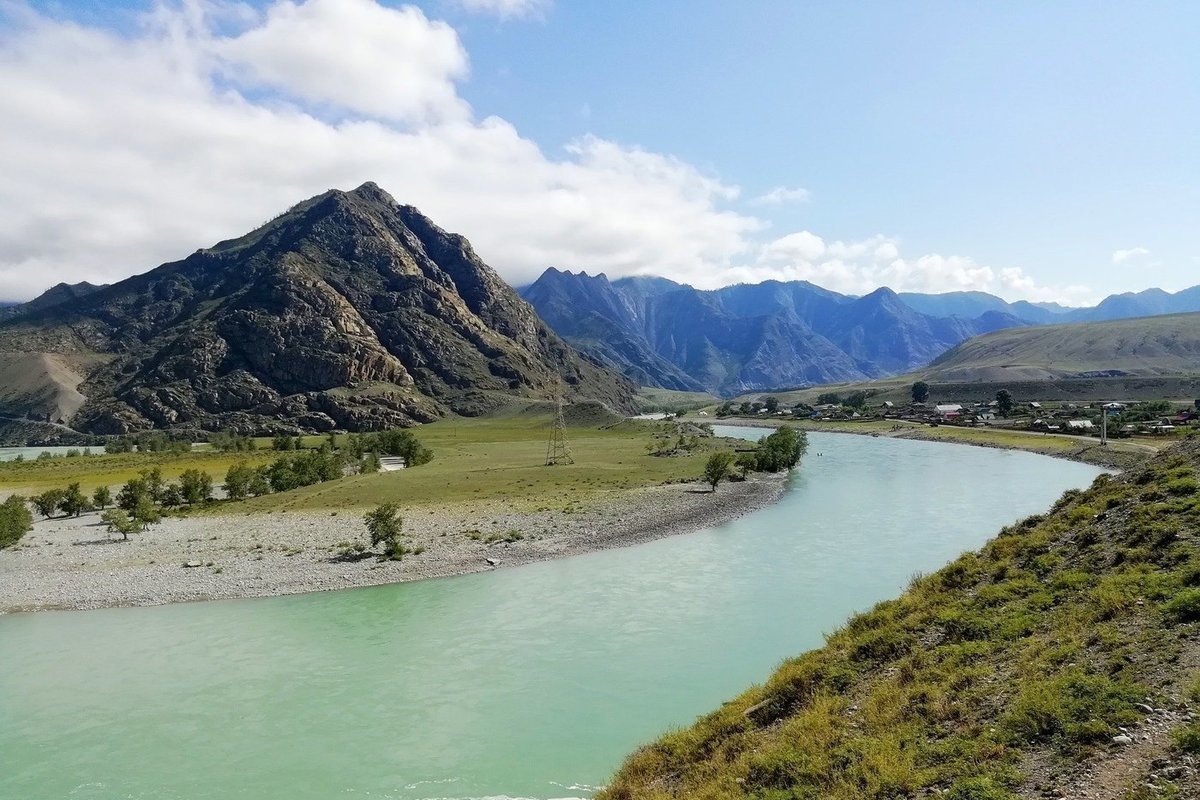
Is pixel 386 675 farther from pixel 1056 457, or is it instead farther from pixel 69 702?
pixel 1056 457

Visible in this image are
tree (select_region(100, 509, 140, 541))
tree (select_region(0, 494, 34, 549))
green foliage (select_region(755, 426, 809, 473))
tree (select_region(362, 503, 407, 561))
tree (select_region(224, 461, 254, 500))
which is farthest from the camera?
green foliage (select_region(755, 426, 809, 473))

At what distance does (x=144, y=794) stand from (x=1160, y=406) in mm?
159139

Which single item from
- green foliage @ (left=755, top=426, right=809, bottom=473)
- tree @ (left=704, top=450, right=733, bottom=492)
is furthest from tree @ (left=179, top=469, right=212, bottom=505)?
green foliage @ (left=755, top=426, right=809, bottom=473)

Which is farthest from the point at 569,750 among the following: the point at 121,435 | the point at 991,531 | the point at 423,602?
the point at 121,435

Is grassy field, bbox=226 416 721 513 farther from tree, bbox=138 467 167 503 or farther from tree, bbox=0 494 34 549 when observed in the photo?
tree, bbox=0 494 34 549

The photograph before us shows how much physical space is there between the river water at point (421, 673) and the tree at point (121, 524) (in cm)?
1702

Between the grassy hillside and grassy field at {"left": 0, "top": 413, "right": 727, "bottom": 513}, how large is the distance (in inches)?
1606

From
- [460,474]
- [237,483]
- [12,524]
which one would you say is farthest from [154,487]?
[460,474]

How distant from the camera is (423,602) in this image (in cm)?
3047

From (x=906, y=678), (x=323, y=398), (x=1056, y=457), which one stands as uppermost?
(x=323, y=398)

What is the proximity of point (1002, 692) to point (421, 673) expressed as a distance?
1716 cm

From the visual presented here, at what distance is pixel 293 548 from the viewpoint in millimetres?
40562

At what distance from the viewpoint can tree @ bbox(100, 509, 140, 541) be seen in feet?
150

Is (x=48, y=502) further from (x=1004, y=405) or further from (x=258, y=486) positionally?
(x=1004, y=405)
